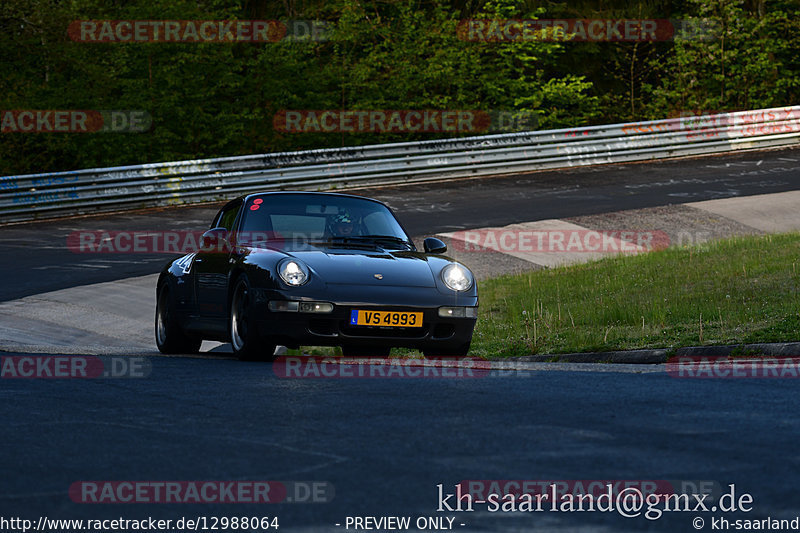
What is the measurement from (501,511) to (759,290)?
971cm

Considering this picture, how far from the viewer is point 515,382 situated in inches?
324

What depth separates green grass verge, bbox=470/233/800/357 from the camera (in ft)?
37.2

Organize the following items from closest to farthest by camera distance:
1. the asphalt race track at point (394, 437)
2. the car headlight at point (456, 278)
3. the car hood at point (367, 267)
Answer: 1. the asphalt race track at point (394, 437)
2. the car hood at point (367, 267)
3. the car headlight at point (456, 278)

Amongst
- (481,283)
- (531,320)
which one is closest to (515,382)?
(531,320)

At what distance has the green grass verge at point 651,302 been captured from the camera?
1133cm

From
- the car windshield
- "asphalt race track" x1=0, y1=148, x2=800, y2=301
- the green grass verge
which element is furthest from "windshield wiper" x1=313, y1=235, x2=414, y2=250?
"asphalt race track" x1=0, y1=148, x2=800, y2=301

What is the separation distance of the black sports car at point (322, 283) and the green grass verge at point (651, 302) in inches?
66.0

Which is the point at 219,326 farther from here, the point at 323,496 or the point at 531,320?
the point at 323,496

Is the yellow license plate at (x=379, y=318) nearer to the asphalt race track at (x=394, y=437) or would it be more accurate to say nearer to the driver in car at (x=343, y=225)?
the asphalt race track at (x=394, y=437)

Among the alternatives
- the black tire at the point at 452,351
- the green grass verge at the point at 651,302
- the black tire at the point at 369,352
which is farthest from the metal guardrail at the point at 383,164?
the black tire at the point at 452,351

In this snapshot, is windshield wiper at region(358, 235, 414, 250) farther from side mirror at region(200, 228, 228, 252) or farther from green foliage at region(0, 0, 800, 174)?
green foliage at region(0, 0, 800, 174)

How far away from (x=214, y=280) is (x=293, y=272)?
57.0 inches

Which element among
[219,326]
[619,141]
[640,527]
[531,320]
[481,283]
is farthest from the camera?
[619,141]

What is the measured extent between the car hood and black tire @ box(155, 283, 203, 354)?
2.22m
